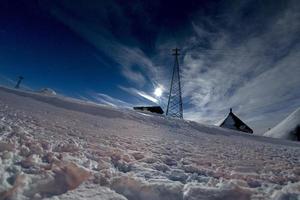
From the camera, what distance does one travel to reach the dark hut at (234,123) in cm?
3122

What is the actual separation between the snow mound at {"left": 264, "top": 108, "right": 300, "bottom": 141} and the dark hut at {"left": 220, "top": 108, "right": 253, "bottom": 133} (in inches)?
262

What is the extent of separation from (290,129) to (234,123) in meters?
9.16

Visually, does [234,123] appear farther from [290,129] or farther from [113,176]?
[113,176]

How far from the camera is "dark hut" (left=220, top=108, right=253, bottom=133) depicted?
31.2 meters

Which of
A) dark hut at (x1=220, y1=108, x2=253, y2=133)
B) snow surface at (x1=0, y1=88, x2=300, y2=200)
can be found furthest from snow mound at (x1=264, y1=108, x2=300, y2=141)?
snow surface at (x1=0, y1=88, x2=300, y2=200)

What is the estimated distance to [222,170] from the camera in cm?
254

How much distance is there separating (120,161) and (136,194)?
0.69 meters

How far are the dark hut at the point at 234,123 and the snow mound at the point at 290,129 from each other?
21.8ft

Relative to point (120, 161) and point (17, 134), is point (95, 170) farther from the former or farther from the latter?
point (17, 134)

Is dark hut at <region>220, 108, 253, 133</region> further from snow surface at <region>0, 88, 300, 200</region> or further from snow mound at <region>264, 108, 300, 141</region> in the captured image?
snow surface at <region>0, 88, 300, 200</region>

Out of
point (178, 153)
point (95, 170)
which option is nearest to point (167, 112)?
point (178, 153)

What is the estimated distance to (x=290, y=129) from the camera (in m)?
22.6

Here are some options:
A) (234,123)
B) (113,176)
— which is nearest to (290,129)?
(234,123)

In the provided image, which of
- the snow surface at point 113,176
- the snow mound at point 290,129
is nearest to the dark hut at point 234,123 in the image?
the snow mound at point 290,129
